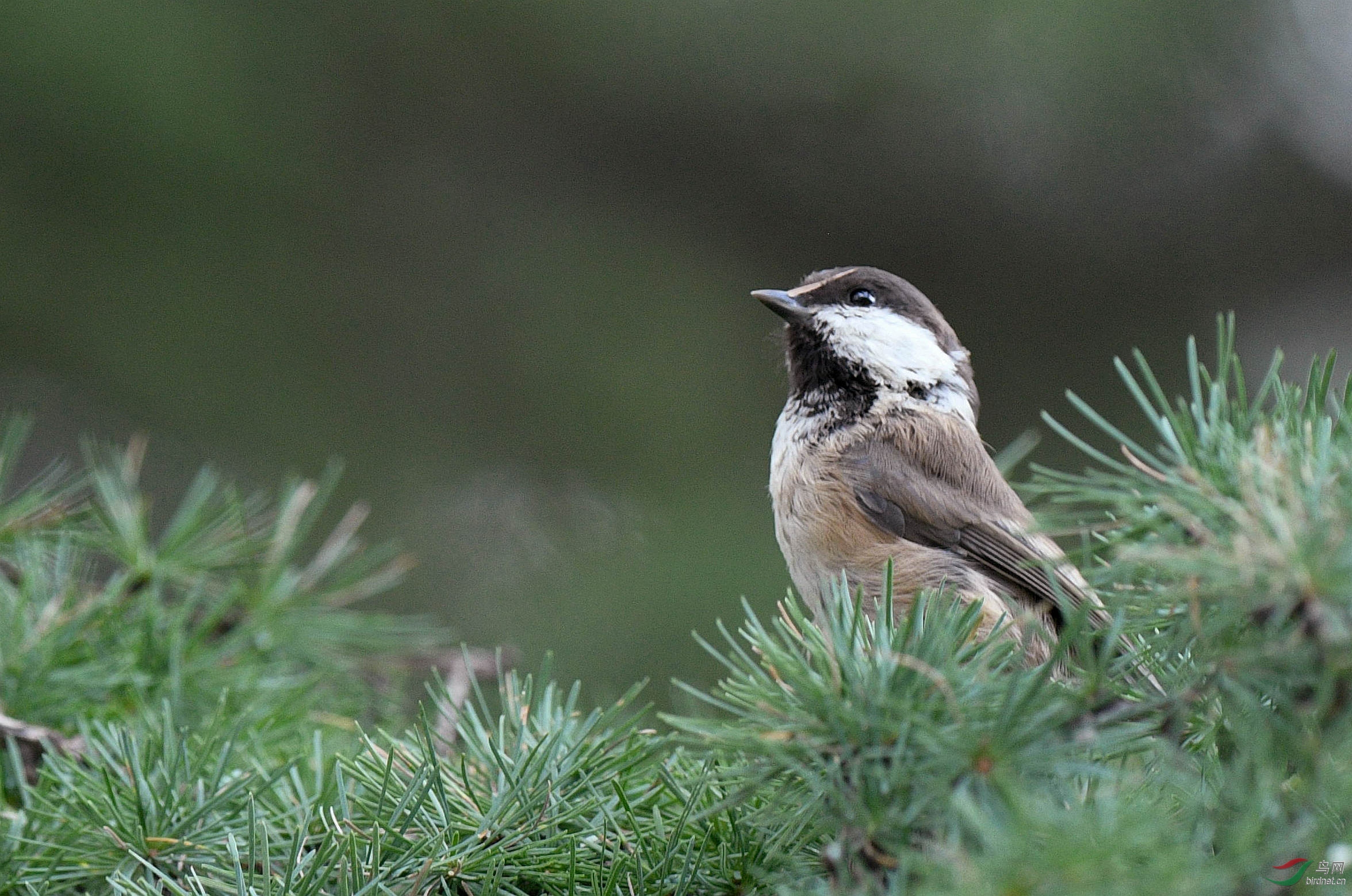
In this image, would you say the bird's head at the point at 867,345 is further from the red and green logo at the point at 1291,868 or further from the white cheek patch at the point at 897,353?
the red and green logo at the point at 1291,868

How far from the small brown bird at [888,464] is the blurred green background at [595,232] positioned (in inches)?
43.4

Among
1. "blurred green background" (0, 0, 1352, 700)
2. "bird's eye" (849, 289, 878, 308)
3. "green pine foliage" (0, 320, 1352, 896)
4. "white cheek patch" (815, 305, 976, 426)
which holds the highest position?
"blurred green background" (0, 0, 1352, 700)

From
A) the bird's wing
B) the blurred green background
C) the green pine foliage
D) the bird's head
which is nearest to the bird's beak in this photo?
the bird's head

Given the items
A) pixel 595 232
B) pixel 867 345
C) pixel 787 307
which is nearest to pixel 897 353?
pixel 867 345

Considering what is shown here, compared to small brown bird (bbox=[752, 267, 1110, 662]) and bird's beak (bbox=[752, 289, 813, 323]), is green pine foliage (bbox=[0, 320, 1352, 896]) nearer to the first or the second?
small brown bird (bbox=[752, 267, 1110, 662])

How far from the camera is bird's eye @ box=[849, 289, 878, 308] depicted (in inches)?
83.8

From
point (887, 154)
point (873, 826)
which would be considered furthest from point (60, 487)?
point (887, 154)

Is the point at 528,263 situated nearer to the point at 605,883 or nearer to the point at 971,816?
the point at 605,883

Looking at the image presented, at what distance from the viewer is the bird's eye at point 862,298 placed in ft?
6.98

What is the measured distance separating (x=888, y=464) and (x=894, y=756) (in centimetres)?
120

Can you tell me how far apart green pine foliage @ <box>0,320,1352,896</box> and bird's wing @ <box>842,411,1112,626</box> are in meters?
0.48

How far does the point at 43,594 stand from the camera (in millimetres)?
1564

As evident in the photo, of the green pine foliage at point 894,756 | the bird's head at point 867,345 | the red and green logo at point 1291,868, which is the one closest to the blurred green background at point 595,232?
the bird's head at point 867,345

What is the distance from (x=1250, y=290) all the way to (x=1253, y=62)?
2.43 feet
